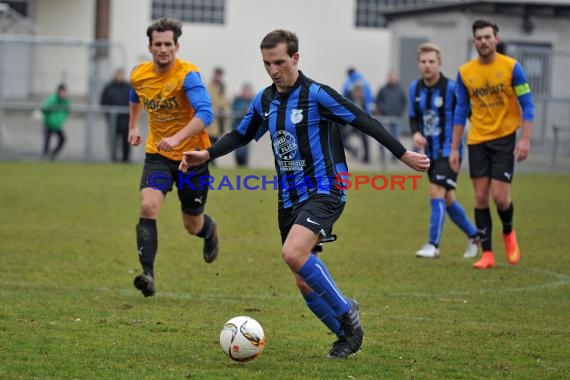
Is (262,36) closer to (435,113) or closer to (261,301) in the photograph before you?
(435,113)

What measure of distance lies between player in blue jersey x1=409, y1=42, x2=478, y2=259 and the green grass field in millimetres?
380

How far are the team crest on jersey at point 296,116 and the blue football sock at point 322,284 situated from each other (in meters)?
0.87

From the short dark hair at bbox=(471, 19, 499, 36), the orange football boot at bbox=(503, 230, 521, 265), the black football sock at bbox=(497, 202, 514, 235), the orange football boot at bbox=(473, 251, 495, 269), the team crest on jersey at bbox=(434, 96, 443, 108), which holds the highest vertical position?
the short dark hair at bbox=(471, 19, 499, 36)

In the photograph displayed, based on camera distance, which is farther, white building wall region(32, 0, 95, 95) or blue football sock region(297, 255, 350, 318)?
white building wall region(32, 0, 95, 95)

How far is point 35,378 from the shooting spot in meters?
5.84

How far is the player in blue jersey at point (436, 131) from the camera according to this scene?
37.3 feet

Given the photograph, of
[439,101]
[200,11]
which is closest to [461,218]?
[439,101]

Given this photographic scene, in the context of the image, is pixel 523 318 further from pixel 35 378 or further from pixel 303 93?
pixel 35 378

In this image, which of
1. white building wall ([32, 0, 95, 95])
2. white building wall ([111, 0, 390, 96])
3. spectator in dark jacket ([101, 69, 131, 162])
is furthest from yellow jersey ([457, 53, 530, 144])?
white building wall ([111, 0, 390, 96])

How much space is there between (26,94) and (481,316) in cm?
1893

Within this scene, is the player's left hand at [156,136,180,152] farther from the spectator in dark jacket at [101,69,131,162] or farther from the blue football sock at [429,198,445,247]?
the spectator in dark jacket at [101,69,131,162]

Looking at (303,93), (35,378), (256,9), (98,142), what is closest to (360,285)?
(303,93)

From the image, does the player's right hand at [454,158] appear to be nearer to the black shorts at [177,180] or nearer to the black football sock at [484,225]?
the black football sock at [484,225]

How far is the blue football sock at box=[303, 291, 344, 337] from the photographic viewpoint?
21.7ft
